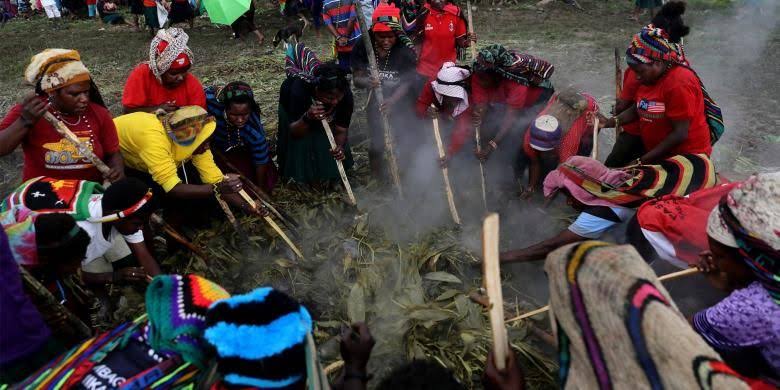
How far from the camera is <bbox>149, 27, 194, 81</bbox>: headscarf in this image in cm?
365

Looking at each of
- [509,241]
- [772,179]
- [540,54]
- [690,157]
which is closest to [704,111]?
[690,157]

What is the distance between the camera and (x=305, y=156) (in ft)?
15.1

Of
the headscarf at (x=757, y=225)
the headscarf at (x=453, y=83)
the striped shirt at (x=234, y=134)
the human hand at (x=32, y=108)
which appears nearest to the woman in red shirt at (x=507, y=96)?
the headscarf at (x=453, y=83)

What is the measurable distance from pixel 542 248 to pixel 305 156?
250 cm

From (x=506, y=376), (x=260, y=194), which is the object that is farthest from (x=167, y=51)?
(x=506, y=376)

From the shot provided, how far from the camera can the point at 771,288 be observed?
5.50 ft

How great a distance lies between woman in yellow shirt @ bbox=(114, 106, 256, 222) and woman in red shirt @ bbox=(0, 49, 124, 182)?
0.19 meters

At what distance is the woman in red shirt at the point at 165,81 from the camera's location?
12.0ft

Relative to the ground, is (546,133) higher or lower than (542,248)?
higher

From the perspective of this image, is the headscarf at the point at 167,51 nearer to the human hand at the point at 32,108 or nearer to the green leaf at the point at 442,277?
the human hand at the point at 32,108

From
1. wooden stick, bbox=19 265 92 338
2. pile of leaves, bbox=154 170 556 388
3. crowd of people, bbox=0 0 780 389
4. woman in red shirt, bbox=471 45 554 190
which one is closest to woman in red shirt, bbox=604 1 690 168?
crowd of people, bbox=0 0 780 389

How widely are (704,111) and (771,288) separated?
2497mm

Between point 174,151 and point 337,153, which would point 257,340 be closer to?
point 174,151

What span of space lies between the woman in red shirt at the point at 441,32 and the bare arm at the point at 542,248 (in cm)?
294
